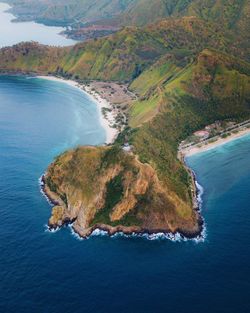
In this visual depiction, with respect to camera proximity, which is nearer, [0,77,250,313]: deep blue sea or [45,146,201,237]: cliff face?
[0,77,250,313]: deep blue sea


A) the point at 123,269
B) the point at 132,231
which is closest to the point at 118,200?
the point at 132,231

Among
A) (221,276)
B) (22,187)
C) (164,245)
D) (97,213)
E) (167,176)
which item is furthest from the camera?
(22,187)

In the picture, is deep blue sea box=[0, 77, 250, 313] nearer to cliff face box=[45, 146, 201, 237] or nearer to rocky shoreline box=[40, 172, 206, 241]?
rocky shoreline box=[40, 172, 206, 241]

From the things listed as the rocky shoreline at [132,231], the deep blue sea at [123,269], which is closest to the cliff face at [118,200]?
the rocky shoreline at [132,231]

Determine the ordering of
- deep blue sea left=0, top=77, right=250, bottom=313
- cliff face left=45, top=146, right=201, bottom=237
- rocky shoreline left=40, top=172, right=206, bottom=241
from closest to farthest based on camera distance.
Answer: deep blue sea left=0, top=77, right=250, bottom=313 < rocky shoreline left=40, top=172, right=206, bottom=241 < cliff face left=45, top=146, right=201, bottom=237

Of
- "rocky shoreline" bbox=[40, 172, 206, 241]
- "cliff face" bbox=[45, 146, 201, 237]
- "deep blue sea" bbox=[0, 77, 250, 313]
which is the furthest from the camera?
"cliff face" bbox=[45, 146, 201, 237]

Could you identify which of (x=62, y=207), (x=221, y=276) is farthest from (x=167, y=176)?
(x=221, y=276)

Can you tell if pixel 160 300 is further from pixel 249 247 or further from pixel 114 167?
pixel 114 167

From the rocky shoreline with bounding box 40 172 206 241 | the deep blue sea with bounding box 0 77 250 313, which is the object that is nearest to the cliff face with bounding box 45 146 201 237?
the rocky shoreline with bounding box 40 172 206 241

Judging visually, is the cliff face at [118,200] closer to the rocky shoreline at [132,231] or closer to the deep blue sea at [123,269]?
the rocky shoreline at [132,231]
